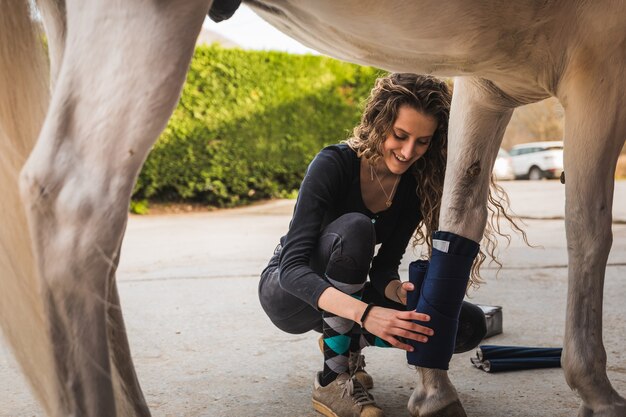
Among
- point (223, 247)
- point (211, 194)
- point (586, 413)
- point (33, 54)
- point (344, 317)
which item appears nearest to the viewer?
point (33, 54)

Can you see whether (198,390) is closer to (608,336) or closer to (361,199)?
(361,199)

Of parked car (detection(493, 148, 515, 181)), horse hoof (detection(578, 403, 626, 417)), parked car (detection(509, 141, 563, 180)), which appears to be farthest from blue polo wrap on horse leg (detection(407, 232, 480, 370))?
parked car (detection(493, 148, 515, 181))

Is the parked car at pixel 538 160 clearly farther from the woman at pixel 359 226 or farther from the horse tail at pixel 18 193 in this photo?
the horse tail at pixel 18 193

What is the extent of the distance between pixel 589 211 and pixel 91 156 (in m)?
1.11

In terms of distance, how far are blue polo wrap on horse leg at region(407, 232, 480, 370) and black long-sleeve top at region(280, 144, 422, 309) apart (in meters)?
0.26

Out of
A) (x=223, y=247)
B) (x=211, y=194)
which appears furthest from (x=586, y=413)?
(x=211, y=194)

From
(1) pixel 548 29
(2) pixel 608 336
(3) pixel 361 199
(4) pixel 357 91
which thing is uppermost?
(4) pixel 357 91

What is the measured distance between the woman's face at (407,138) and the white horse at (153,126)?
8 centimetres

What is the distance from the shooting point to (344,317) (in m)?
1.70

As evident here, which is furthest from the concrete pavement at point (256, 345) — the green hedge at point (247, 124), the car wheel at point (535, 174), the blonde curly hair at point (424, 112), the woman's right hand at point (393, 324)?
the car wheel at point (535, 174)

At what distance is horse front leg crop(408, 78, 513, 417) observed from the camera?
68.4 inches

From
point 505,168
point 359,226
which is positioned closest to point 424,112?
point 359,226

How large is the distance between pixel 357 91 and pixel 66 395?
372 inches

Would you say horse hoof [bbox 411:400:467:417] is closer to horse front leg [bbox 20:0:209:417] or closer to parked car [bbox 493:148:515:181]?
horse front leg [bbox 20:0:209:417]
